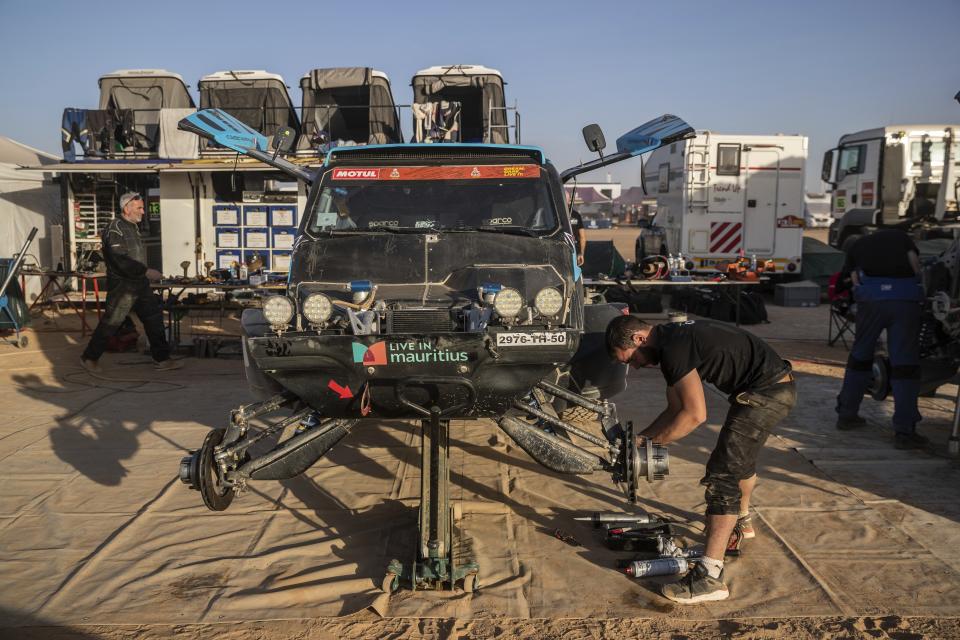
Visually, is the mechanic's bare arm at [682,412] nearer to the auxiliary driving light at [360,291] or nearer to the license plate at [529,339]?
the license plate at [529,339]

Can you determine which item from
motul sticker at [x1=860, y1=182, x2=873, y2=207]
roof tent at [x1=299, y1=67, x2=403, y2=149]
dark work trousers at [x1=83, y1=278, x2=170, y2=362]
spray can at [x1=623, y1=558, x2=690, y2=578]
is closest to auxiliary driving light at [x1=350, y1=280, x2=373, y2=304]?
spray can at [x1=623, y1=558, x2=690, y2=578]

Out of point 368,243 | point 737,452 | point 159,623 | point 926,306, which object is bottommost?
point 159,623

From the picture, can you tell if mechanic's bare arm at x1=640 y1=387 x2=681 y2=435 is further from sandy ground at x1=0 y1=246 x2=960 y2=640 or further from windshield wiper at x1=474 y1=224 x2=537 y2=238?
windshield wiper at x1=474 y1=224 x2=537 y2=238

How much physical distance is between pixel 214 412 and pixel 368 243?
3511 mm

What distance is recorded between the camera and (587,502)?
5449mm

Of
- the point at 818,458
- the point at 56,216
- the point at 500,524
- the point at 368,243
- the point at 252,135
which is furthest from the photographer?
the point at 56,216

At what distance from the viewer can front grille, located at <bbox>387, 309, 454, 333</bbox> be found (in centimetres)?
414

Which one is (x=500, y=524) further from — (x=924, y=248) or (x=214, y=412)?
(x=924, y=248)

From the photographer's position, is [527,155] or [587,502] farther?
[527,155]

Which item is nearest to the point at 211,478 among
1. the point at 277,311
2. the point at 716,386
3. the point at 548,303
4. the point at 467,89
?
the point at 277,311

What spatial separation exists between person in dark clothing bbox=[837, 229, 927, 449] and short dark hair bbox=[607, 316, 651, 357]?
3.80 metres

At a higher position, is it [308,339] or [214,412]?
[308,339]

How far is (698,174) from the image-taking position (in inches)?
663

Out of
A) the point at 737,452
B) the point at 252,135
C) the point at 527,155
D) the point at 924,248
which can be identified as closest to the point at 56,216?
the point at 252,135
